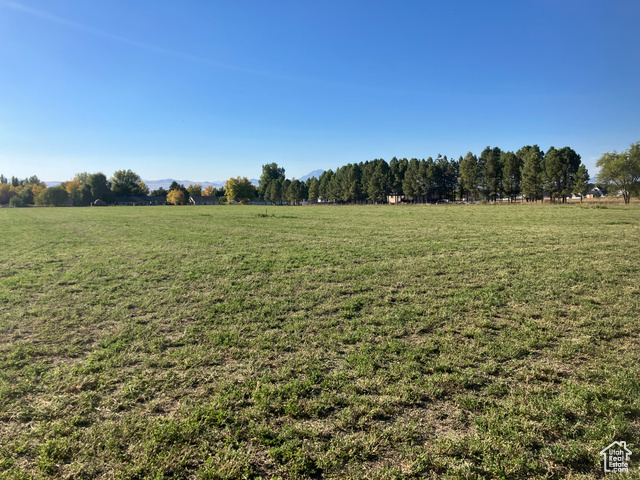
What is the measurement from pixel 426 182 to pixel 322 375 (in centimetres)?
9329

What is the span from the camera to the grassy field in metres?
2.93

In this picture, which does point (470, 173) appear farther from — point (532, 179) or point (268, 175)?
point (268, 175)

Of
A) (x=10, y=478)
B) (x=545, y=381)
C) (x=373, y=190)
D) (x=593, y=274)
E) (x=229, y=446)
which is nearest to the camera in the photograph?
(x=10, y=478)

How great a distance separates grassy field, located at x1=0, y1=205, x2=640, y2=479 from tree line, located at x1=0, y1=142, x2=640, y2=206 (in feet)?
222

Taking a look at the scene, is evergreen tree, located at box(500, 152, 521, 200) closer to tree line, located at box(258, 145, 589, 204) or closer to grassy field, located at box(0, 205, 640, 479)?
tree line, located at box(258, 145, 589, 204)

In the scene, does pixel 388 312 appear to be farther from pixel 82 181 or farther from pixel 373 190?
pixel 82 181

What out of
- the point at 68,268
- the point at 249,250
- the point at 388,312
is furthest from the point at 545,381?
the point at 68,268

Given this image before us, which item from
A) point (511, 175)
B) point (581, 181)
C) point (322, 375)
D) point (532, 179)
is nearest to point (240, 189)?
point (511, 175)

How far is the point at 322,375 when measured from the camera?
14.0 ft

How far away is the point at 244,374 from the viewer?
14.3ft

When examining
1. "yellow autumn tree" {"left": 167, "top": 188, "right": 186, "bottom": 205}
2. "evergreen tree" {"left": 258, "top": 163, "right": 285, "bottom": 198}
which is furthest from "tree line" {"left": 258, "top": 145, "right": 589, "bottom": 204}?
"yellow autumn tree" {"left": 167, "top": 188, "right": 186, "bottom": 205}

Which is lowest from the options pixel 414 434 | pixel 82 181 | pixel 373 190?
pixel 414 434

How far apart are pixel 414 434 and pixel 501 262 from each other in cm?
937

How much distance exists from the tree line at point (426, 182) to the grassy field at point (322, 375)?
222 ft
